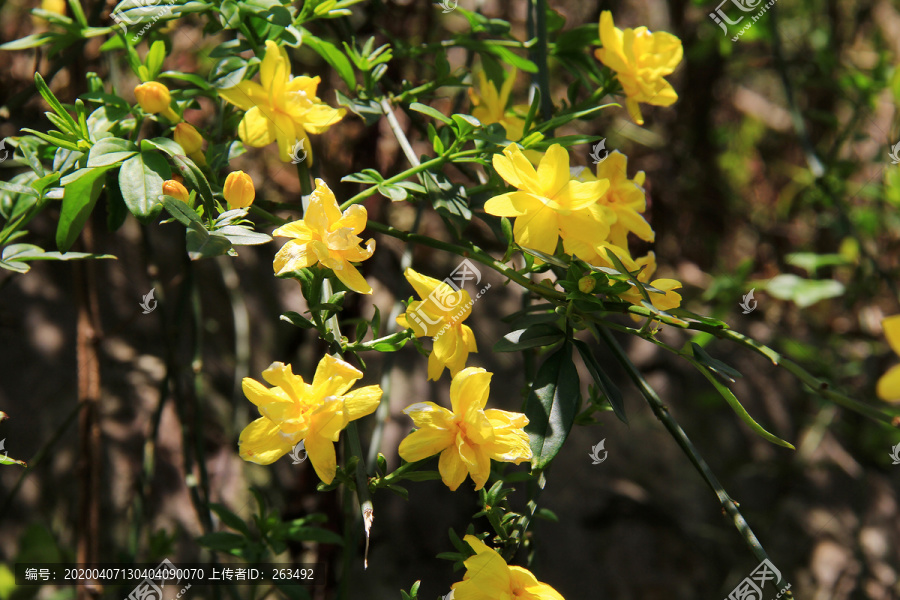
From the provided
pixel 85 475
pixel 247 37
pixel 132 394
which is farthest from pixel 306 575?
pixel 247 37

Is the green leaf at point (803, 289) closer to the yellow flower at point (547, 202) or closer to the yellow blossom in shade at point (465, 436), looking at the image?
the yellow flower at point (547, 202)

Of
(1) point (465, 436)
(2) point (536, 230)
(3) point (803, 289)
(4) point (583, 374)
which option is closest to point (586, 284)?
(2) point (536, 230)

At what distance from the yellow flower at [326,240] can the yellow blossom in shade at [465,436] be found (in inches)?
6.8

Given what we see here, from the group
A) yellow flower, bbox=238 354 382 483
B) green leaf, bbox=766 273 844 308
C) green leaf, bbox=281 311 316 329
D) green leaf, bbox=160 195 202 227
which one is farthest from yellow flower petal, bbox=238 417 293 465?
green leaf, bbox=766 273 844 308

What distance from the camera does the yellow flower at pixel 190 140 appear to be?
2.83 feet

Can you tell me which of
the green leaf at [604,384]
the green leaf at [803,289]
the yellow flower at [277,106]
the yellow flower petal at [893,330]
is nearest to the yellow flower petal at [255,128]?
the yellow flower at [277,106]

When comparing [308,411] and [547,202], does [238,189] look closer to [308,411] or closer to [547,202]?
[308,411]

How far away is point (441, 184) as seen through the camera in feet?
3.11

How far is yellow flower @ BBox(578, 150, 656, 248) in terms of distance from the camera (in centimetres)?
97

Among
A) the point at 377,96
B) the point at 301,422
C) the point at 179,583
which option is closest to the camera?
the point at 301,422

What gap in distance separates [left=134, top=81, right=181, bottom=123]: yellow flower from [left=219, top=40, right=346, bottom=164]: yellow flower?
9 centimetres

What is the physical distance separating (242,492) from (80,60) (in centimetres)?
119

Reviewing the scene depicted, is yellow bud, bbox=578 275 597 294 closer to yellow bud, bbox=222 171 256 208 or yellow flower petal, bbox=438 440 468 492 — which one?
yellow flower petal, bbox=438 440 468 492

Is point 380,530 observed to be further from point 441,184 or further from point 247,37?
point 247,37
